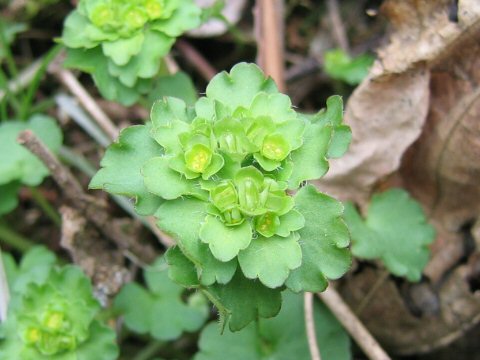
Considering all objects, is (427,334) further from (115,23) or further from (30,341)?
(115,23)

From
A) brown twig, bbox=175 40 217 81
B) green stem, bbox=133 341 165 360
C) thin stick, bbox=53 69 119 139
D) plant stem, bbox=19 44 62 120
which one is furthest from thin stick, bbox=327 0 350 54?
green stem, bbox=133 341 165 360

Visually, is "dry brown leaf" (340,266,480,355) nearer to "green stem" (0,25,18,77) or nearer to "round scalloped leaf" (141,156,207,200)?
"round scalloped leaf" (141,156,207,200)

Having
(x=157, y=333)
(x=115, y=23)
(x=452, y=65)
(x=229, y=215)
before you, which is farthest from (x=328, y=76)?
(x=229, y=215)

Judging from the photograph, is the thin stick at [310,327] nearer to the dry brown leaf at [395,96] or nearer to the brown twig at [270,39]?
the dry brown leaf at [395,96]

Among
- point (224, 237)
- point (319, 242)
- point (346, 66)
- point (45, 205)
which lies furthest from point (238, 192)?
point (346, 66)

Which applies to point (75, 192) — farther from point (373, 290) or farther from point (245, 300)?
point (373, 290)
